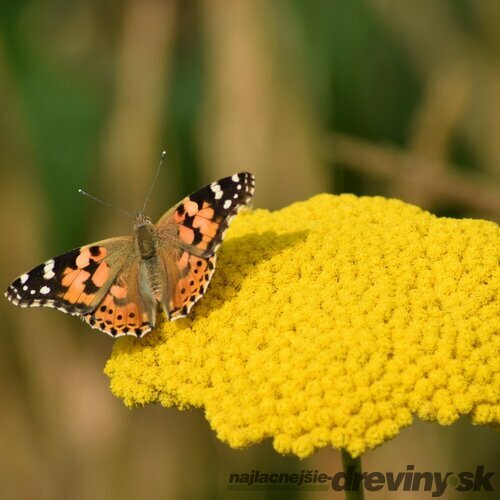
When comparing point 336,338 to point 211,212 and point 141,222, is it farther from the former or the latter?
point 141,222

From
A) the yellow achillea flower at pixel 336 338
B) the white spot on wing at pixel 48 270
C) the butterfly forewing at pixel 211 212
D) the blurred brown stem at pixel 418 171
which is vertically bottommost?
the yellow achillea flower at pixel 336 338

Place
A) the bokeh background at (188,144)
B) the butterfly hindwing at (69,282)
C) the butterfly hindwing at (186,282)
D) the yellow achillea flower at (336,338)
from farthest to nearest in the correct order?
1. the bokeh background at (188,144)
2. the butterfly hindwing at (69,282)
3. the butterfly hindwing at (186,282)
4. the yellow achillea flower at (336,338)

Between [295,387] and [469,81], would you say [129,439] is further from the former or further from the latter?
[469,81]

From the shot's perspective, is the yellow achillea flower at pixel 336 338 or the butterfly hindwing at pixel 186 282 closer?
the yellow achillea flower at pixel 336 338

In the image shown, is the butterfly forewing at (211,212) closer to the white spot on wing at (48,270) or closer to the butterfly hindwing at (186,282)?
the butterfly hindwing at (186,282)

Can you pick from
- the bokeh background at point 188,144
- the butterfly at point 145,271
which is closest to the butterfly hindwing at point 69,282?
the butterfly at point 145,271

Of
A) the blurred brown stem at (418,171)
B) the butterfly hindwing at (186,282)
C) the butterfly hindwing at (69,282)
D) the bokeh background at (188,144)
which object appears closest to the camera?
the butterfly hindwing at (186,282)

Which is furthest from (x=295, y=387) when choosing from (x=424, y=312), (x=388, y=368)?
(x=424, y=312)
